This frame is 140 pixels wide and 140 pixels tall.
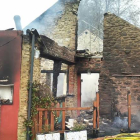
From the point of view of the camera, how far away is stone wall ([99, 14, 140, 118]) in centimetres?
1126

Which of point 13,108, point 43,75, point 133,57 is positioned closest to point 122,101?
point 133,57

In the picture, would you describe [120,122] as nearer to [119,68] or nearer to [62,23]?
[119,68]

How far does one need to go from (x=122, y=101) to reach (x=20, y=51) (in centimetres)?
677

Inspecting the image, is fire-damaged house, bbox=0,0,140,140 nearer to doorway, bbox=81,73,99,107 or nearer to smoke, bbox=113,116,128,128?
smoke, bbox=113,116,128,128

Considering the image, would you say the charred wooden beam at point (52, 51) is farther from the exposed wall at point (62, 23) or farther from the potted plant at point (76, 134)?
the potted plant at point (76, 134)

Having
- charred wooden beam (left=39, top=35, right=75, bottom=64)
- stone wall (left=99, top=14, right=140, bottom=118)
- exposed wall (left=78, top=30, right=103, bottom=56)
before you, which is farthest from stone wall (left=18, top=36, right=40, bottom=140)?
exposed wall (left=78, top=30, right=103, bottom=56)

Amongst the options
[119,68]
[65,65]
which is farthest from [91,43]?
[119,68]

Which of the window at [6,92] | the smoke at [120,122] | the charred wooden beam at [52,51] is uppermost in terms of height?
the charred wooden beam at [52,51]

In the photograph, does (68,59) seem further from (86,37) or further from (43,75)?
(86,37)

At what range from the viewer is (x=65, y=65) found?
12.9 meters

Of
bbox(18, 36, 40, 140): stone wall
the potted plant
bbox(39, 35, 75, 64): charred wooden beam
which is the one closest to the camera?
the potted plant

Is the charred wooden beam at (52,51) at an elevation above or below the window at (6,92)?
above

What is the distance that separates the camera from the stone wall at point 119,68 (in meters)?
11.3

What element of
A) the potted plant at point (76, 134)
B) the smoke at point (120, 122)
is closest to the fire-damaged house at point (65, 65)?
the smoke at point (120, 122)
